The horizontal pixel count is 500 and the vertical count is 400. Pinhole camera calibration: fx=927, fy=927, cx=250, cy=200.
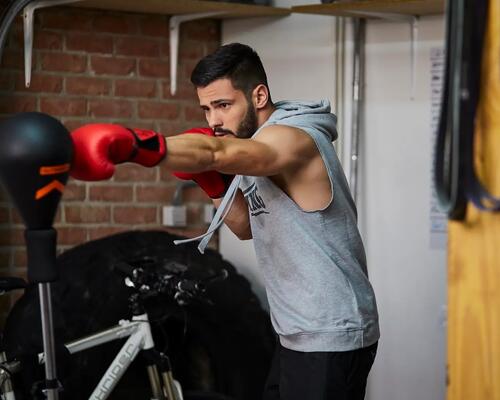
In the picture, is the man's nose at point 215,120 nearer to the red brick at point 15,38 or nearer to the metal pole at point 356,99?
the metal pole at point 356,99

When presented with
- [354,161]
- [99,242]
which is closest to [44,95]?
[99,242]

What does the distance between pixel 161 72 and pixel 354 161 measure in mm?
912

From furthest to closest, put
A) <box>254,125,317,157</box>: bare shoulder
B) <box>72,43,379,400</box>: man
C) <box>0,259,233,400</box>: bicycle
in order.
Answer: <box>0,259,233,400</box>: bicycle < <box>72,43,379,400</box>: man < <box>254,125,317,157</box>: bare shoulder

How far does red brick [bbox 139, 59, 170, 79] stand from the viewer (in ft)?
12.8

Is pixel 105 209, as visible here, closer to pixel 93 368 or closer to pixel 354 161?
pixel 93 368

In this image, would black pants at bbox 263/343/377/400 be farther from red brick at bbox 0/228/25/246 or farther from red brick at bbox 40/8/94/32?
red brick at bbox 40/8/94/32

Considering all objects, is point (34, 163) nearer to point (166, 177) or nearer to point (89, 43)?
point (89, 43)

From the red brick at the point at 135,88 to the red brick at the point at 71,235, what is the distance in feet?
1.92

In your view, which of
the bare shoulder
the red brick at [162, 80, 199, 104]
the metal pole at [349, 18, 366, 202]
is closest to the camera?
the bare shoulder

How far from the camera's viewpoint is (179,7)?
3664mm

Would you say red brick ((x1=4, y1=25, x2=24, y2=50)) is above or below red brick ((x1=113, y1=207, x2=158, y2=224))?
above

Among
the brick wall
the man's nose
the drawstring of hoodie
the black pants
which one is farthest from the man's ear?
the brick wall

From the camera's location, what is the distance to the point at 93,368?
11.1ft

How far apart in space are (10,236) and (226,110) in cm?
142
